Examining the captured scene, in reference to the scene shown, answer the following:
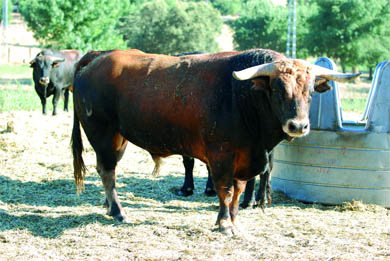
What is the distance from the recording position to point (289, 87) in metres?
4.87

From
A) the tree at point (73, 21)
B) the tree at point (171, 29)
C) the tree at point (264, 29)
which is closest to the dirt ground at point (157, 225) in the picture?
the tree at point (73, 21)

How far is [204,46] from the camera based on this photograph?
48906mm

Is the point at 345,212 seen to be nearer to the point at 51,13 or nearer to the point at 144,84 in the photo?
the point at 144,84

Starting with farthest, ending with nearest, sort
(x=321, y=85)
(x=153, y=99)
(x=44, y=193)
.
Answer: (x=44, y=193), (x=153, y=99), (x=321, y=85)

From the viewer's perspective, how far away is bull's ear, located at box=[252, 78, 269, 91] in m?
5.06

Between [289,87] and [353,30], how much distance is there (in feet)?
135

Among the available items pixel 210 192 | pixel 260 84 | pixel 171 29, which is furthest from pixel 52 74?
pixel 171 29

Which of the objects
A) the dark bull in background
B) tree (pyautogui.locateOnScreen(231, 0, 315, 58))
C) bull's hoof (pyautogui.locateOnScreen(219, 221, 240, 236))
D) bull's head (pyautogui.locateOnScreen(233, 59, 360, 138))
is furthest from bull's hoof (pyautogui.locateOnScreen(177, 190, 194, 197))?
tree (pyautogui.locateOnScreen(231, 0, 315, 58))

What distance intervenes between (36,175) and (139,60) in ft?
11.1

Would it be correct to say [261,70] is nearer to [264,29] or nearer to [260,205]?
[260,205]

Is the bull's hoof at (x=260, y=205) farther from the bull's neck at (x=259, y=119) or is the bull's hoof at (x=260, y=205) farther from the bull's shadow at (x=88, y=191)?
the bull's neck at (x=259, y=119)

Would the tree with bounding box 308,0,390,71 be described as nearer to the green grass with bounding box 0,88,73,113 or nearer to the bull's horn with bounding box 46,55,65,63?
the green grass with bounding box 0,88,73,113

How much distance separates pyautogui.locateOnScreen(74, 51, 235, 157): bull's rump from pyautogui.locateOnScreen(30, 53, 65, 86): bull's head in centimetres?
1077

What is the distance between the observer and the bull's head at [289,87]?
15.8 ft
